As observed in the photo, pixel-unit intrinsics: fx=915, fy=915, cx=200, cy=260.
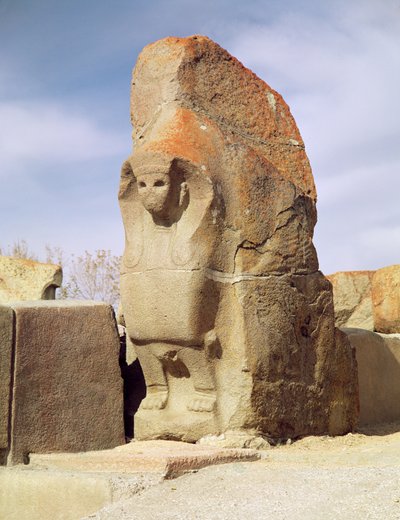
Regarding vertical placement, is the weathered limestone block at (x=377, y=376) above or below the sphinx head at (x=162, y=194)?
below

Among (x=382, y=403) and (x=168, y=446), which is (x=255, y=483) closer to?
(x=168, y=446)

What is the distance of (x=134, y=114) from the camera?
6.44 m

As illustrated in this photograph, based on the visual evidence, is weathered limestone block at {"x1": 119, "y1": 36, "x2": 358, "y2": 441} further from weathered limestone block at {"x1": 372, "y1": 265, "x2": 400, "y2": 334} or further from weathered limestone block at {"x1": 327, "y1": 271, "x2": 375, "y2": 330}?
weathered limestone block at {"x1": 327, "y1": 271, "x2": 375, "y2": 330}

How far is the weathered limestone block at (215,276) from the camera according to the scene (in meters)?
5.54

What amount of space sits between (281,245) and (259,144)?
82cm

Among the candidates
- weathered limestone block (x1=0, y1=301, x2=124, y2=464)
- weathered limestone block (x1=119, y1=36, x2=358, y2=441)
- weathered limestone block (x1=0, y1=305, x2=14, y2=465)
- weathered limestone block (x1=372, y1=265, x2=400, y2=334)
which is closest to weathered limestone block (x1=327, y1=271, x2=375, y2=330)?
weathered limestone block (x1=372, y1=265, x2=400, y2=334)

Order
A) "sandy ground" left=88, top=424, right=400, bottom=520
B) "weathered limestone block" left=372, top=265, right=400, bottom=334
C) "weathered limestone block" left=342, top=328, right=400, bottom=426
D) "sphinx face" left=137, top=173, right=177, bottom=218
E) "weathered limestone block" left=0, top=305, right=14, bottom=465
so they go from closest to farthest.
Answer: "sandy ground" left=88, top=424, right=400, bottom=520
"weathered limestone block" left=0, top=305, right=14, bottom=465
"sphinx face" left=137, top=173, right=177, bottom=218
"weathered limestone block" left=342, top=328, right=400, bottom=426
"weathered limestone block" left=372, top=265, right=400, bottom=334

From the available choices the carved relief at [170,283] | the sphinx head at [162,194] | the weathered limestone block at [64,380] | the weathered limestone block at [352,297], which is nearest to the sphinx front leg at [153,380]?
the carved relief at [170,283]

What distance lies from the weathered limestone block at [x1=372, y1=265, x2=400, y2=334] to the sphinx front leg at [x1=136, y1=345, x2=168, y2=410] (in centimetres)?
400

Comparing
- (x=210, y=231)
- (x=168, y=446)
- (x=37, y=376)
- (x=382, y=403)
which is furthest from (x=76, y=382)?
(x=382, y=403)

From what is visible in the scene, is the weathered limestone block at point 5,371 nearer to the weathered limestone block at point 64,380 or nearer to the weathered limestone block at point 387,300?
the weathered limestone block at point 64,380

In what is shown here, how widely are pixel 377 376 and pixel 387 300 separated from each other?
1601mm

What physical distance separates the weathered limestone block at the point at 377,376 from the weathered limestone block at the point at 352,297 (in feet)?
4.50

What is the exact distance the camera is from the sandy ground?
3918mm
